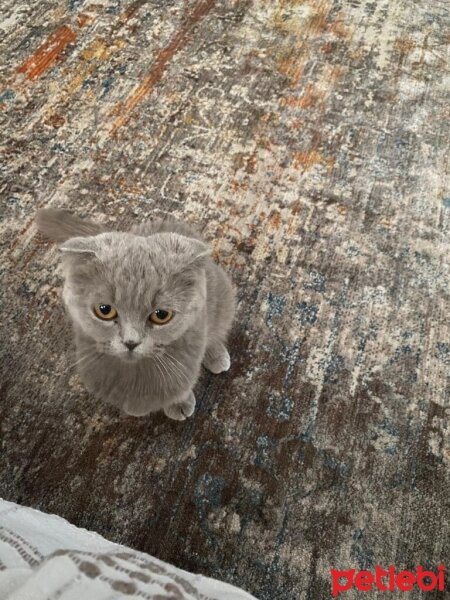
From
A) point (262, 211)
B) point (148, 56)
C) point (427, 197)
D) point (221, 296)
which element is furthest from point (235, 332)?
point (148, 56)

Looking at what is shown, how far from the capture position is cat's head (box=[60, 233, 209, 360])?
0.85m

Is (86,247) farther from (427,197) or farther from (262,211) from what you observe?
(427,197)

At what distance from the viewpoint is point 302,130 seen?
1.73 m

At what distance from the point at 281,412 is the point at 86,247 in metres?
0.62

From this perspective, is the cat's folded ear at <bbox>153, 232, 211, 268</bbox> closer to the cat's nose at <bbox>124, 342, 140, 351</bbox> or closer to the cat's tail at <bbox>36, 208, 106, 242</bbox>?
the cat's nose at <bbox>124, 342, 140, 351</bbox>

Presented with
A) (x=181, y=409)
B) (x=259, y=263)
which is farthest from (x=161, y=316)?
(x=259, y=263)

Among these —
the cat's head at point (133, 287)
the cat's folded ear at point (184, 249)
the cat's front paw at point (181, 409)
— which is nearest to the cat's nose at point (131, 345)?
the cat's head at point (133, 287)

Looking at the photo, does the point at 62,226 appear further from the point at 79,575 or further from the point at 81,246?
the point at 79,575

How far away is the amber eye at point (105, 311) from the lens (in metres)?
0.87

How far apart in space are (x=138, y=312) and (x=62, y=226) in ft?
1.24

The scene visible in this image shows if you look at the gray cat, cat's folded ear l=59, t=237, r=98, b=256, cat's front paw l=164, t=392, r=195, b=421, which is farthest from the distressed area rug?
cat's folded ear l=59, t=237, r=98, b=256

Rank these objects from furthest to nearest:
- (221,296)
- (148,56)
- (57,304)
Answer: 1. (148,56)
2. (57,304)
3. (221,296)

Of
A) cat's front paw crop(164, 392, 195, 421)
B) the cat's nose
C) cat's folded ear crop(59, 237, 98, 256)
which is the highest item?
cat's folded ear crop(59, 237, 98, 256)

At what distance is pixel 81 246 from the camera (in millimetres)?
864
